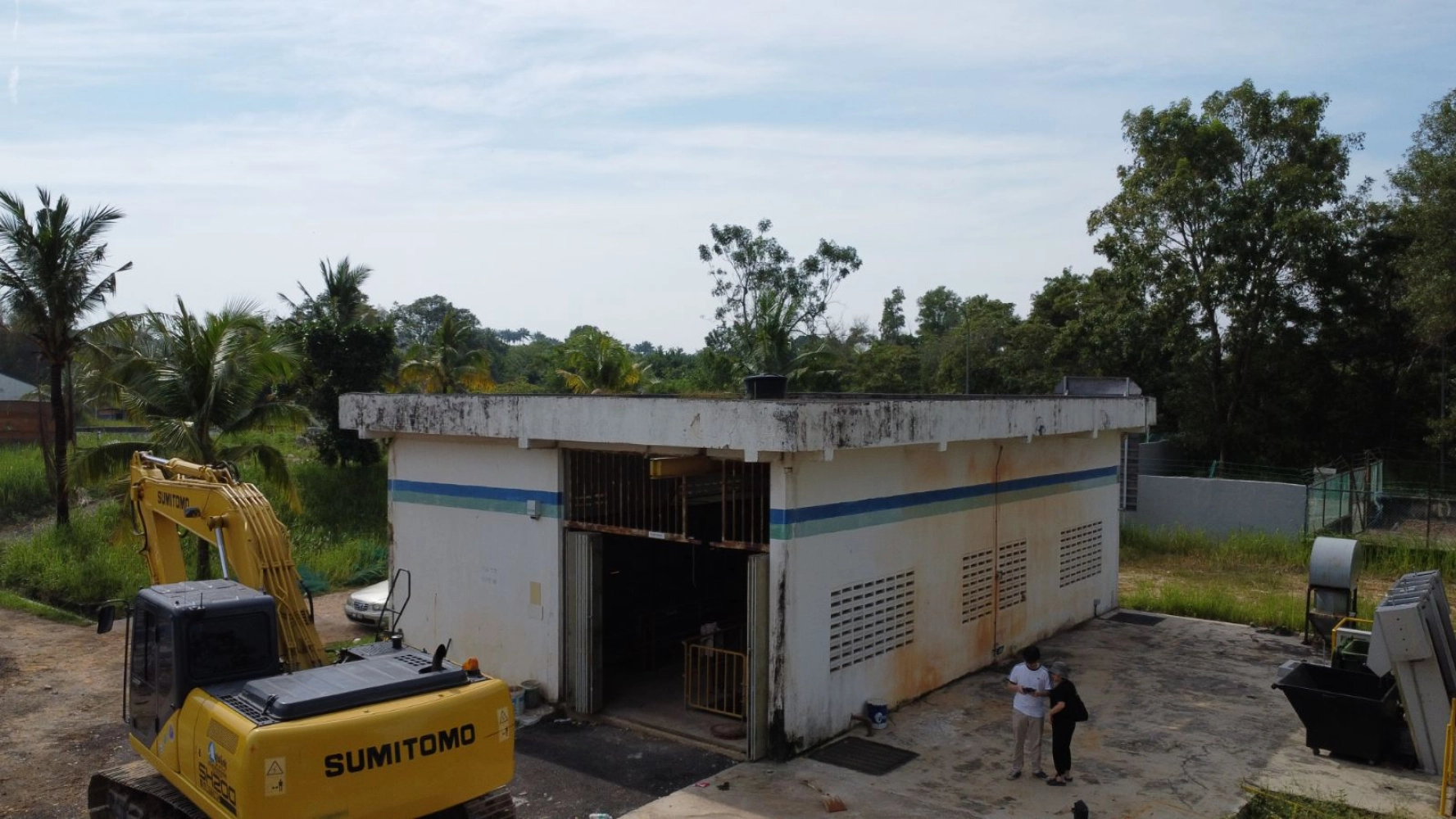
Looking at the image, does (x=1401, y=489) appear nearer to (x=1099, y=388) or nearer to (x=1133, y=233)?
(x=1133, y=233)

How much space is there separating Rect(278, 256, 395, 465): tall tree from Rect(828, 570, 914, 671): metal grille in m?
19.7

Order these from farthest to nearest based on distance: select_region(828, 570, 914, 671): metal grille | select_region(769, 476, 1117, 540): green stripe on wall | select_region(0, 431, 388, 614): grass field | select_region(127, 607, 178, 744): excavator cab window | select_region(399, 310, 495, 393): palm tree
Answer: select_region(399, 310, 495, 393): palm tree, select_region(0, 431, 388, 614): grass field, select_region(828, 570, 914, 671): metal grille, select_region(769, 476, 1117, 540): green stripe on wall, select_region(127, 607, 178, 744): excavator cab window

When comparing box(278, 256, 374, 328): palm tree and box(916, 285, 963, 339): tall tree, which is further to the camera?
box(916, 285, 963, 339): tall tree

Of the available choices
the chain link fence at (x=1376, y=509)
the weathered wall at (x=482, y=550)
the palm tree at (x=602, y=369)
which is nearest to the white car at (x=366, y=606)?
the weathered wall at (x=482, y=550)

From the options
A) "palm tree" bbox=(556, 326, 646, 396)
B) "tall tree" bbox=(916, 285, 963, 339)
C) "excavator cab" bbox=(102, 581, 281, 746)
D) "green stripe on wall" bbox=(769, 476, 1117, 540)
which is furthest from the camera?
"tall tree" bbox=(916, 285, 963, 339)

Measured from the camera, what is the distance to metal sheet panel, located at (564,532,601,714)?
36.5 feet

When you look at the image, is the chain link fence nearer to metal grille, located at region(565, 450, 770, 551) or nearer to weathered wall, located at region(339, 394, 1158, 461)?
weathered wall, located at region(339, 394, 1158, 461)

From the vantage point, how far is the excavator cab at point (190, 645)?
7.05 meters

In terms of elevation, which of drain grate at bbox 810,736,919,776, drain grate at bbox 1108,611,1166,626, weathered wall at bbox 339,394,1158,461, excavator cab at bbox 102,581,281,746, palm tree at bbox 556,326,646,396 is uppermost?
palm tree at bbox 556,326,646,396

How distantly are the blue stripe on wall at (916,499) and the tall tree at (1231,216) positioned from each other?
17.0m

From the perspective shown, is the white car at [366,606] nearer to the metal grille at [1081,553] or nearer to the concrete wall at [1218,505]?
the metal grille at [1081,553]

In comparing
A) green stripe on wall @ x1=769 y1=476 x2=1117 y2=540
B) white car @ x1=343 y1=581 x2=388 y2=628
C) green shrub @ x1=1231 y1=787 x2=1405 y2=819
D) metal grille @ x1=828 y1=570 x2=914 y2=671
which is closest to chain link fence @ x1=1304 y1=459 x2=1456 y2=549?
green stripe on wall @ x1=769 y1=476 x2=1117 y2=540

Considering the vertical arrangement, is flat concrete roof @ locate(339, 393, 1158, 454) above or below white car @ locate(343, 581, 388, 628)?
above

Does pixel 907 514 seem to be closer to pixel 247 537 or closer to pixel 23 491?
pixel 247 537
